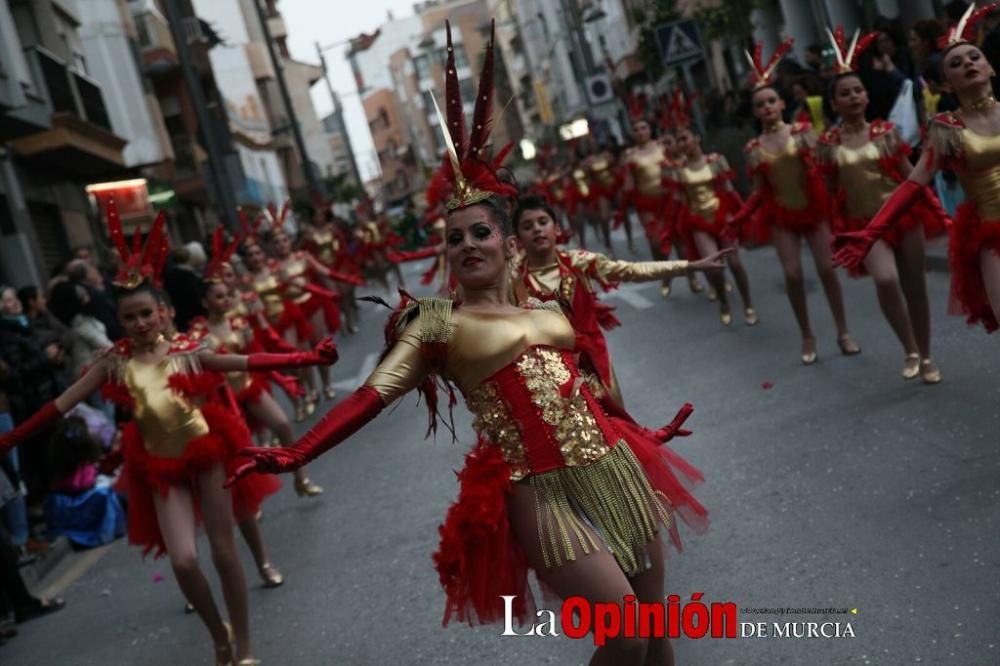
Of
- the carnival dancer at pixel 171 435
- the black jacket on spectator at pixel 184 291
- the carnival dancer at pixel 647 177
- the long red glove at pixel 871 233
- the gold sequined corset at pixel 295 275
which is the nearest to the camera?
the long red glove at pixel 871 233

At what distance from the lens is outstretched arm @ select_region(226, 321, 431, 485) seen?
3.73m

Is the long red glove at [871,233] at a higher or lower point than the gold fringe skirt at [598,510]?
higher

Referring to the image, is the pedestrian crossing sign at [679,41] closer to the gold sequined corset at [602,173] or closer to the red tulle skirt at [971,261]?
the gold sequined corset at [602,173]

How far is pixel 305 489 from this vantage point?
9672 millimetres

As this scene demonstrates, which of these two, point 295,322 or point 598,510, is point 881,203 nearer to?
point 598,510

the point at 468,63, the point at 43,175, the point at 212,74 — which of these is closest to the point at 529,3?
the point at 468,63

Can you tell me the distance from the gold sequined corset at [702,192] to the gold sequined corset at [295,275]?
406 cm

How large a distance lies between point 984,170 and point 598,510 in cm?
320

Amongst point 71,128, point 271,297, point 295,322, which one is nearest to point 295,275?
point 271,297

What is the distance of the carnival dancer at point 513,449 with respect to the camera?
12.8ft

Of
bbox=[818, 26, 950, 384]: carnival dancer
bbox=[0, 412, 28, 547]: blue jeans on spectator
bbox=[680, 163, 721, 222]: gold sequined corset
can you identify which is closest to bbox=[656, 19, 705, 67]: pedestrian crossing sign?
bbox=[680, 163, 721, 222]: gold sequined corset

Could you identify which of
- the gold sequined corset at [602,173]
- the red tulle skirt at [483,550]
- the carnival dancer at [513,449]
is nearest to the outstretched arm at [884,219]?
the carnival dancer at [513,449]

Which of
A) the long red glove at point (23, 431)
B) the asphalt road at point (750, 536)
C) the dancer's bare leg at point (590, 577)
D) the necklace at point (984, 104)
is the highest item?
the necklace at point (984, 104)

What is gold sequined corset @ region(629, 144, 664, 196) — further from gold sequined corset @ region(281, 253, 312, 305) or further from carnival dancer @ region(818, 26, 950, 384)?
carnival dancer @ region(818, 26, 950, 384)
